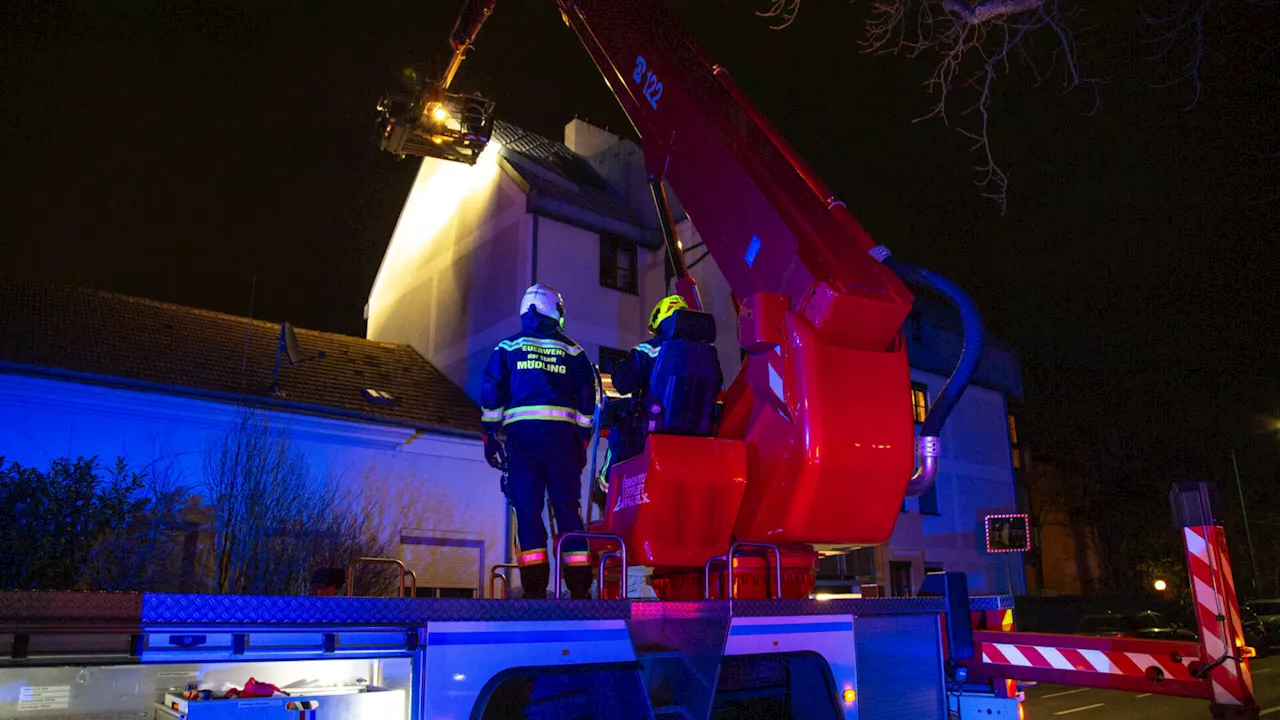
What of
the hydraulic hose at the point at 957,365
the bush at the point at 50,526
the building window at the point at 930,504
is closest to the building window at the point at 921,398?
the building window at the point at 930,504

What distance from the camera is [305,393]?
49.1ft

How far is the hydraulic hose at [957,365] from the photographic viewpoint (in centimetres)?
492

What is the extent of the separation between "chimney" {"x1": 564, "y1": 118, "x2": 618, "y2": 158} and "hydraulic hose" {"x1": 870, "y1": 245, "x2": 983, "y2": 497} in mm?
19684

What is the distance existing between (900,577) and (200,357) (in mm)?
17834

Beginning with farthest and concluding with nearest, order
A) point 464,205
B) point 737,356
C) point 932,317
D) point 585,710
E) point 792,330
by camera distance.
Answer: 1. point 932,317
2. point 464,205
3. point 737,356
4. point 792,330
5. point 585,710

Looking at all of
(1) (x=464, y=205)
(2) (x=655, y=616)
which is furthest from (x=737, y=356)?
(2) (x=655, y=616)

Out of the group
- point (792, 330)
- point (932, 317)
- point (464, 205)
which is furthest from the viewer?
point (932, 317)

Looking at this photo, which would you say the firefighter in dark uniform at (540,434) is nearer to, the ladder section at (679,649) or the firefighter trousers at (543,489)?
the firefighter trousers at (543,489)

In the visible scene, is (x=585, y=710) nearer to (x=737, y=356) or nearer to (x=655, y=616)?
(x=655, y=616)

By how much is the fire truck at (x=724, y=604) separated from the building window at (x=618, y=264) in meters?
12.6

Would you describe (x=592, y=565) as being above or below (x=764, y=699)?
above

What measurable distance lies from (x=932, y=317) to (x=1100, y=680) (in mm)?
22423

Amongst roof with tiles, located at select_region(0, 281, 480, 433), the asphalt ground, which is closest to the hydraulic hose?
the asphalt ground

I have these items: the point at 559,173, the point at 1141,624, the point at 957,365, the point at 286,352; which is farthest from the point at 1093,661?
the point at 1141,624
